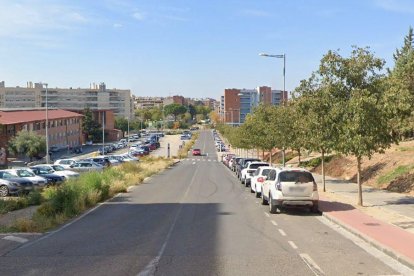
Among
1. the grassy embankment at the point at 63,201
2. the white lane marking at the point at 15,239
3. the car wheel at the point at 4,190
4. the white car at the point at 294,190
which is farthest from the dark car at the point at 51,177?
the white lane marking at the point at 15,239

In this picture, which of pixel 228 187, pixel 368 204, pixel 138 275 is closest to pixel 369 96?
pixel 368 204

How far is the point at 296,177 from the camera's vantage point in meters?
19.1

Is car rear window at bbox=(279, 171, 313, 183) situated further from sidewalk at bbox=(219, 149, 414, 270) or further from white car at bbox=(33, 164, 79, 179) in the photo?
white car at bbox=(33, 164, 79, 179)

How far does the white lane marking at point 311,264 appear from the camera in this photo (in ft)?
32.0

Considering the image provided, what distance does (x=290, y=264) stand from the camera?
34.3 ft

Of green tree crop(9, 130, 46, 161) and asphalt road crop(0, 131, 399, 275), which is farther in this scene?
green tree crop(9, 130, 46, 161)

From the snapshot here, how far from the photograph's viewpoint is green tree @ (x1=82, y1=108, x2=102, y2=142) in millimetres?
131375

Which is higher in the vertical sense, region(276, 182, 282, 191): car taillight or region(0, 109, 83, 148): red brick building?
region(0, 109, 83, 148): red brick building

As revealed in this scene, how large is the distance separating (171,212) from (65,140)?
95.9m

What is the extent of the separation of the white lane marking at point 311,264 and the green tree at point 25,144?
67019 mm

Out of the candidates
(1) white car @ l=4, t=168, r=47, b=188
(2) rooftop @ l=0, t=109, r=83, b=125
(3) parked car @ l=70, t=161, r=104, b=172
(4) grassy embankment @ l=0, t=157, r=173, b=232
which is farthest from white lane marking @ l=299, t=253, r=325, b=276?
(2) rooftop @ l=0, t=109, r=83, b=125

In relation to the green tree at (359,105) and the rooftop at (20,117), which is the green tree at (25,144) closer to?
the rooftop at (20,117)

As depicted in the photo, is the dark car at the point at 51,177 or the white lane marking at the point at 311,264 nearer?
the white lane marking at the point at 311,264

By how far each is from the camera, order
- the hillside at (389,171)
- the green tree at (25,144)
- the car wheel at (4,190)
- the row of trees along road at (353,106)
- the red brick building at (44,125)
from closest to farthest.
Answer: the row of trees along road at (353,106), the hillside at (389,171), the car wheel at (4,190), the green tree at (25,144), the red brick building at (44,125)
